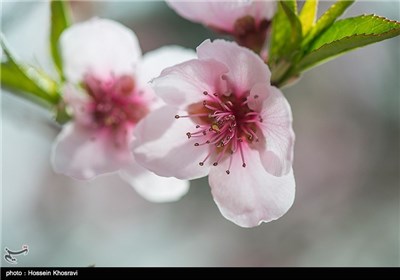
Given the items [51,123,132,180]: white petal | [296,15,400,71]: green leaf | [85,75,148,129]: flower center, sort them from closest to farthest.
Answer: [296,15,400,71]: green leaf
[51,123,132,180]: white petal
[85,75,148,129]: flower center

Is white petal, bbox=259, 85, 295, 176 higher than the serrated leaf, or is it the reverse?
the serrated leaf

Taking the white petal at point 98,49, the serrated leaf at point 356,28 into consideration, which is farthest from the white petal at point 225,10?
the white petal at point 98,49

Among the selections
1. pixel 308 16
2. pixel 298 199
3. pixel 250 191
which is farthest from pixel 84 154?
pixel 298 199

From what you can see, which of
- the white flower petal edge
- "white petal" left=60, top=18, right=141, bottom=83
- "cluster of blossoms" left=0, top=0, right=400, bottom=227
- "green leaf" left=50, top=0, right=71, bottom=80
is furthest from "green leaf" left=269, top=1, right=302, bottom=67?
"green leaf" left=50, top=0, right=71, bottom=80

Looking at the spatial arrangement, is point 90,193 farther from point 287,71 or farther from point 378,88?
point 287,71

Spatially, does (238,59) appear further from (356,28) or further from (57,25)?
(57,25)

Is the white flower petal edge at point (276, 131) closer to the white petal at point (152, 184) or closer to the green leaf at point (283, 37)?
the green leaf at point (283, 37)

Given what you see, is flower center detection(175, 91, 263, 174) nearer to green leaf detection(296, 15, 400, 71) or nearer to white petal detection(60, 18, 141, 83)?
green leaf detection(296, 15, 400, 71)
